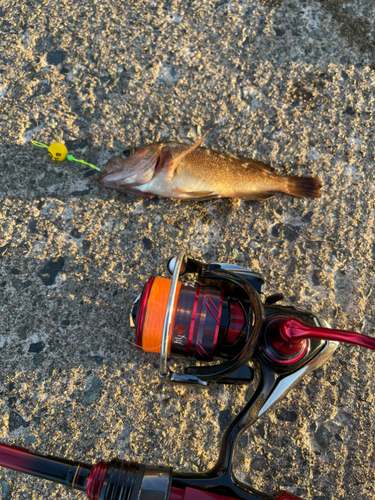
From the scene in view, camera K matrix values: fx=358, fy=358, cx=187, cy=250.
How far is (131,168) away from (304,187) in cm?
107

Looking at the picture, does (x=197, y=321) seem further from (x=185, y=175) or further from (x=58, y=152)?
(x=58, y=152)

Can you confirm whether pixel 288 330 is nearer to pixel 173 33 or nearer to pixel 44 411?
pixel 44 411

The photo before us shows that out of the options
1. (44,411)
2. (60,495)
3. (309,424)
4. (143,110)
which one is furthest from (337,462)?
(143,110)

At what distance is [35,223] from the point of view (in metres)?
2.15

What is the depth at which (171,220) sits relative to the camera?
86.8 inches

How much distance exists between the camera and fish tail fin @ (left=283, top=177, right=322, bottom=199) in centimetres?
222

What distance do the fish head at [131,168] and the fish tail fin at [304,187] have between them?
83 cm

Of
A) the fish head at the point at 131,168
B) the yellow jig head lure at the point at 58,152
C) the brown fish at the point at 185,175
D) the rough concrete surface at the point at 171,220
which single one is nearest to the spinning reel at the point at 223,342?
the rough concrete surface at the point at 171,220

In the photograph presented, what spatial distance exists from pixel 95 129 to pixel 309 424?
A: 219cm

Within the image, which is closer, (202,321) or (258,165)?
(202,321)

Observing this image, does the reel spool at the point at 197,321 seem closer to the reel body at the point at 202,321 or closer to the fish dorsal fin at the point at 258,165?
the reel body at the point at 202,321

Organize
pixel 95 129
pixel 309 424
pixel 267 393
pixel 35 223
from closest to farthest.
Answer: pixel 267 393, pixel 309 424, pixel 35 223, pixel 95 129

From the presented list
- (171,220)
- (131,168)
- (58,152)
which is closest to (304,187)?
(171,220)

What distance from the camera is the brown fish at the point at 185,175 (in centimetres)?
214
